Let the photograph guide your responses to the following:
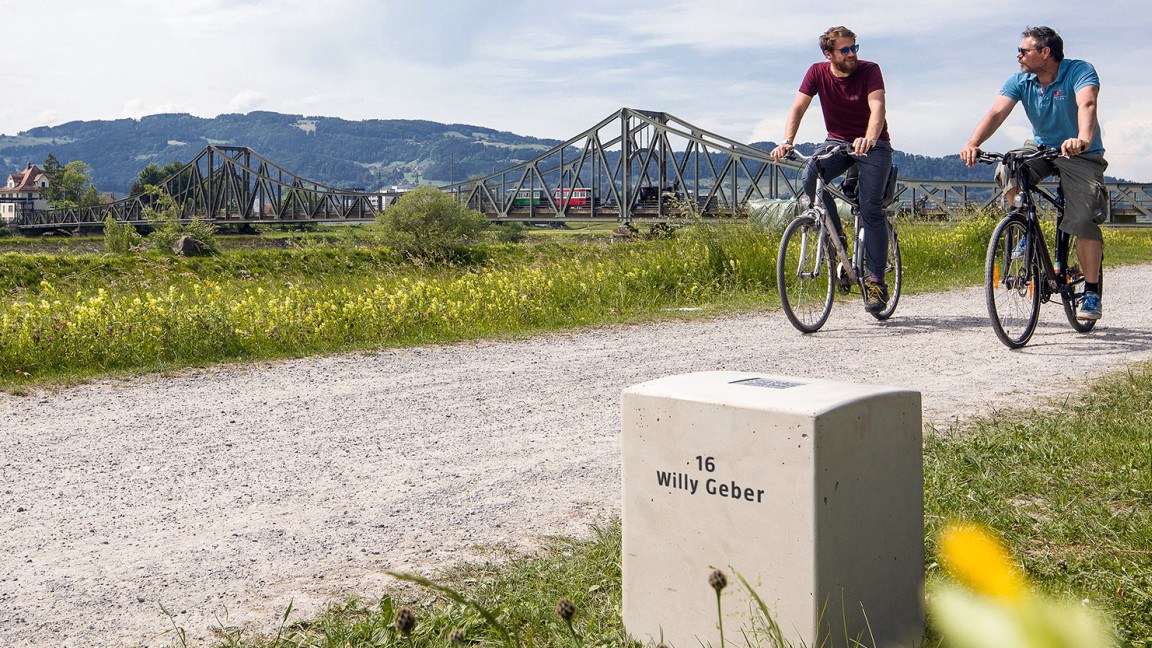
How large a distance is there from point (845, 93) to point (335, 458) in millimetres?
4668

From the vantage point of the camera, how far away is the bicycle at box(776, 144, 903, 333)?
23.4 ft

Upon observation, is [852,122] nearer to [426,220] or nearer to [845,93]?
[845,93]

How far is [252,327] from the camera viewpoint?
686 centimetres

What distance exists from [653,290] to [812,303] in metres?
2.35

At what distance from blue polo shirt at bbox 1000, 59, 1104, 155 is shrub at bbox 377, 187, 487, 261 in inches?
1693

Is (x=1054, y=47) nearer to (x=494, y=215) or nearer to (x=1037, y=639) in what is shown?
(x=1037, y=639)

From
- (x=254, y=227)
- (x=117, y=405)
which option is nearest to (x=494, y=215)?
(x=254, y=227)

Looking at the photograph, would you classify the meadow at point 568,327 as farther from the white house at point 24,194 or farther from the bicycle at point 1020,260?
the white house at point 24,194

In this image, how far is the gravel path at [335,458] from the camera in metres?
2.67

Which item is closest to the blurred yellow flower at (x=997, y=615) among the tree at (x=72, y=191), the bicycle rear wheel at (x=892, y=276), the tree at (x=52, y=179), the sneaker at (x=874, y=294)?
the sneaker at (x=874, y=294)

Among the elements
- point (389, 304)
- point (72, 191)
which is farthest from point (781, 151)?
point (72, 191)

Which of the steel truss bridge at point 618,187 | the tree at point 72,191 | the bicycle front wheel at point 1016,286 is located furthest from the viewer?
the tree at point 72,191

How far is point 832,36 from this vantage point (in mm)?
6965

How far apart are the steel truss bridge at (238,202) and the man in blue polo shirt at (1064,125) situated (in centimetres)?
6264
